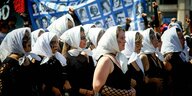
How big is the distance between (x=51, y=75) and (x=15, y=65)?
32.0 inches

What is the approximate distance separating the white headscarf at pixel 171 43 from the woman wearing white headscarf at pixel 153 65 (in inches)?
8.5

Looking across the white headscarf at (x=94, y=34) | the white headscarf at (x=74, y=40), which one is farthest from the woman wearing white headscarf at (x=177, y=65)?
the white headscarf at (x=74, y=40)

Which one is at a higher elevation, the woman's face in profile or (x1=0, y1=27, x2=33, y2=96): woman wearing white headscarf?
the woman's face in profile

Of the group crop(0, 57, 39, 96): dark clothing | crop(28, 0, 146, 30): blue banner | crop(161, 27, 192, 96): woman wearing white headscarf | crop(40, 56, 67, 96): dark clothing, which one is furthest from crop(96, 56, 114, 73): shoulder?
crop(28, 0, 146, 30): blue banner

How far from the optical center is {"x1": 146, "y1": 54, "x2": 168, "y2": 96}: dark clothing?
709 centimetres

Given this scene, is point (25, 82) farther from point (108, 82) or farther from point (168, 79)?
point (168, 79)

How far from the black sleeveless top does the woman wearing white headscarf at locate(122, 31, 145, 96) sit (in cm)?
157

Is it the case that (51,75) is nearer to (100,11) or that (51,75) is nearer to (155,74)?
(155,74)

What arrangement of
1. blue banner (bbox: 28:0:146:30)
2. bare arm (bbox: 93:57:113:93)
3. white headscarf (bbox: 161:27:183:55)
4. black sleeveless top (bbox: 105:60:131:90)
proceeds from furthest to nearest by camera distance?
blue banner (bbox: 28:0:146:30) → white headscarf (bbox: 161:27:183:55) → black sleeveless top (bbox: 105:60:131:90) → bare arm (bbox: 93:57:113:93)

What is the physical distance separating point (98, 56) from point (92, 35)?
231cm

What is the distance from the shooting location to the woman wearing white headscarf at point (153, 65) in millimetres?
7133

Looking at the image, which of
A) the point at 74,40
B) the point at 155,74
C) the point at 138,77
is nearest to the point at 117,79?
the point at 138,77

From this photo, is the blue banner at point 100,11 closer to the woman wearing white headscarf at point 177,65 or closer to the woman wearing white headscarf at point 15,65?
the woman wearing white headscarf at point 177,65

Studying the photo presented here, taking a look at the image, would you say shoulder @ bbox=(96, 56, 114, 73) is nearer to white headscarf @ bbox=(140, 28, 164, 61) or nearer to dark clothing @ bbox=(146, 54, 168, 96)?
dark clothing @ bbox=(146, 54, 168, 96)
